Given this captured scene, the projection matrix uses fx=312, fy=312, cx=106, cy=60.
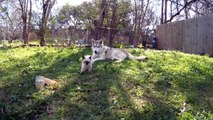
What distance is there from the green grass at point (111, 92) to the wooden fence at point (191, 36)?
15.5 feet

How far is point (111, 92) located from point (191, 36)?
838cm

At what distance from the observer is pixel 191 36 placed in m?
12.1

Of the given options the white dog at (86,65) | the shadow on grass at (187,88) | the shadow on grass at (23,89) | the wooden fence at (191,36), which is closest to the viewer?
the shadow on grass at (23,89)

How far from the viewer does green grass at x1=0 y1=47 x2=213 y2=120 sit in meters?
3.95

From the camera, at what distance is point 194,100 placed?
4.42m

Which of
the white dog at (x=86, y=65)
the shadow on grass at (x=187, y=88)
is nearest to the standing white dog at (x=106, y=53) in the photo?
the shadow on grass at (x=187, y=88)

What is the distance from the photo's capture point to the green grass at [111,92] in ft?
12.9

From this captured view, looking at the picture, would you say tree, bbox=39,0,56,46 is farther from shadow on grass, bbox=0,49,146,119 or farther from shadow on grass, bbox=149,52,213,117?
shadow on grass, bbox=149,52,213,117

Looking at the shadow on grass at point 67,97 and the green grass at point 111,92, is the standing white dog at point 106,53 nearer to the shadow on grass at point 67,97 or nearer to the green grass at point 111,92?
the green grass at point 111,92

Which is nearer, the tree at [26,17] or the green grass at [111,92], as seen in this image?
the green grass at [111,92]

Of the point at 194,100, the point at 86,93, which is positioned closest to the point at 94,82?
the point at 86,93

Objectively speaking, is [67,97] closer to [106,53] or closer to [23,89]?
[23,89]

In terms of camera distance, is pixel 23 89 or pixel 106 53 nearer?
pixel 23 89

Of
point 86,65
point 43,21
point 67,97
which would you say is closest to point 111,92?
point 67,97
